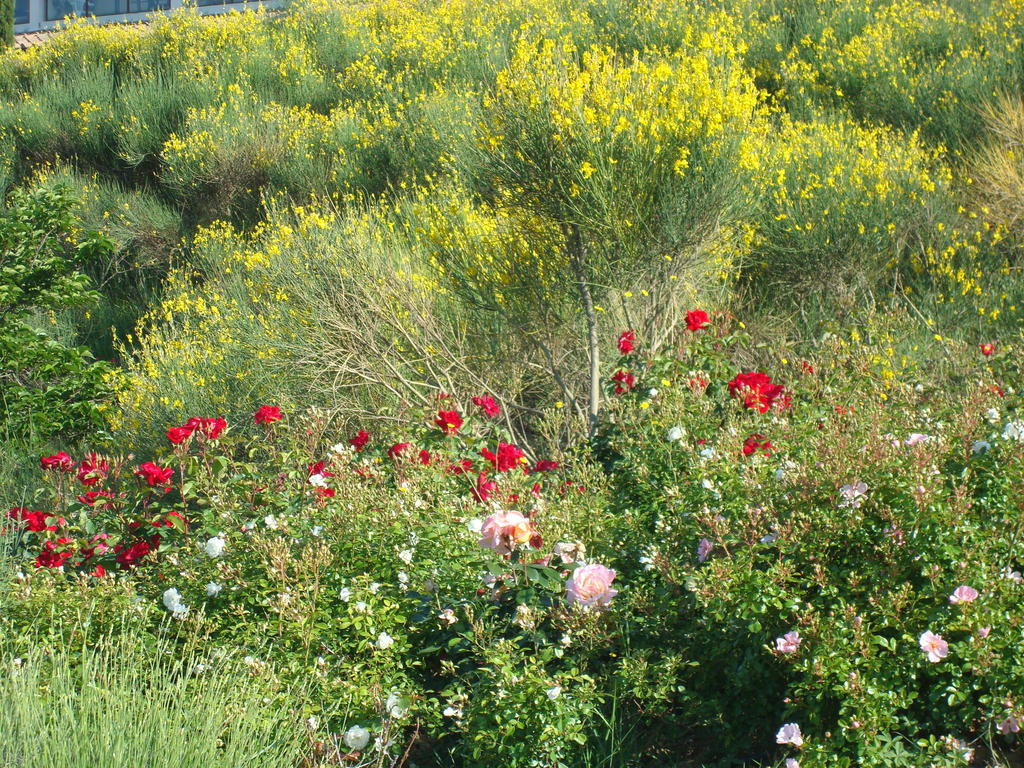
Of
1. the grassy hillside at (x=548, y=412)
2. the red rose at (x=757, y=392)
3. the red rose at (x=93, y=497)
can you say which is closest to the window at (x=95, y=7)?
the grassy hillside at (x=548, y=412)

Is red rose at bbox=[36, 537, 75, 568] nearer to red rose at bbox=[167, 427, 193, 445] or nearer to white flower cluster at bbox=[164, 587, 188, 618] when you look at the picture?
red rose at bbox=[167, 427, 193, 445]

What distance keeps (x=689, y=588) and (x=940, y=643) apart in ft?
1.95

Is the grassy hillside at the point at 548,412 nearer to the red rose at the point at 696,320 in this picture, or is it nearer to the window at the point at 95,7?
the red rose at the point at 696,320

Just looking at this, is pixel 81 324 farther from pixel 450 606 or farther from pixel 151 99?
pixel 450 606

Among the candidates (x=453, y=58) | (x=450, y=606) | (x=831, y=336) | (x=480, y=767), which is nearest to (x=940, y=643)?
(x=480, y=767)

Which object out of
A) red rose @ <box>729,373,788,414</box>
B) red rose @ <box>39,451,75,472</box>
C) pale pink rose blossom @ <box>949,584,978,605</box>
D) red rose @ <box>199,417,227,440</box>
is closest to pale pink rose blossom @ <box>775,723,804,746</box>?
pale pink rose blossom @ <box>949,584,978,605</box>

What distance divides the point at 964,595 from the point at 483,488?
1.83 metres

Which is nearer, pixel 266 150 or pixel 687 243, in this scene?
pixel 687 243

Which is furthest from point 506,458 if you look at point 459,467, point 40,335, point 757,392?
point 40,335

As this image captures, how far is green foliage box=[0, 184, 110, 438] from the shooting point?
701cm

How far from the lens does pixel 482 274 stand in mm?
6230

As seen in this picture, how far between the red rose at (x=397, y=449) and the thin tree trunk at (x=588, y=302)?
1768mm

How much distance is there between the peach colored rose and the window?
89.8 feet

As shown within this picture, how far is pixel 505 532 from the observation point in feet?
8.95
